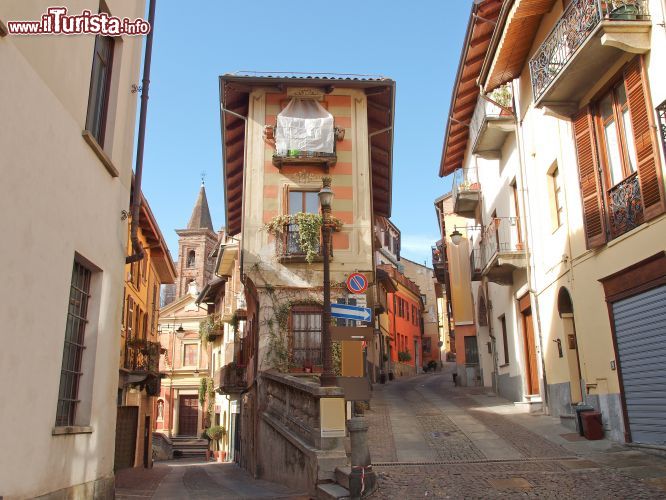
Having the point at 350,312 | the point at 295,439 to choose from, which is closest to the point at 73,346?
the point at 295,439

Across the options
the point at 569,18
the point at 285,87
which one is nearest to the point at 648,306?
the point at 569,18

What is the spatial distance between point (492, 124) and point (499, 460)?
397 inches

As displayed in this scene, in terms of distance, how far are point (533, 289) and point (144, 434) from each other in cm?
1768

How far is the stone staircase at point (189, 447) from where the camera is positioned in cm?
4494

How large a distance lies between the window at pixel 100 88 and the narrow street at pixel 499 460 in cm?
642

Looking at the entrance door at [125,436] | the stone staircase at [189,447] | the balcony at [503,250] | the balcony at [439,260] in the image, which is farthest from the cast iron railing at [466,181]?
the stone staircase at [189,447]

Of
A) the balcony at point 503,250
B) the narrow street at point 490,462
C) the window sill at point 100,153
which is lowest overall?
the narrow street at point 490,462

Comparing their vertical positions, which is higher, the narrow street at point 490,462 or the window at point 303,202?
the window at point 303,202

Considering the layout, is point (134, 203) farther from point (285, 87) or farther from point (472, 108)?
point (472, 108)

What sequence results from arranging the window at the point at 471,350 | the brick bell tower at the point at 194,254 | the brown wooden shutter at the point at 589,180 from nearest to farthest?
the brown wooden shutter at the point at 589,180 < the window at the point at 471,350 < the brick bell tower at the point at 194,254

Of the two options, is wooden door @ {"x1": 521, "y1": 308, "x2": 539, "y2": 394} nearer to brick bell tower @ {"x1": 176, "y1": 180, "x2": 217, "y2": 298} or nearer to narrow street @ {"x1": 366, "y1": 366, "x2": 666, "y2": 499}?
narrow street @ {"x1": 366, "y1": 366, "x2": 666, "y2": 499}

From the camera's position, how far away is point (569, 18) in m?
11.8

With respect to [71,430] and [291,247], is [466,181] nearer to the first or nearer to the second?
[291,247]

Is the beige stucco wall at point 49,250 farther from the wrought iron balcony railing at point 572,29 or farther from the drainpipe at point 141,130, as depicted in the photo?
the wrought iron balcony railing at point 572,29
